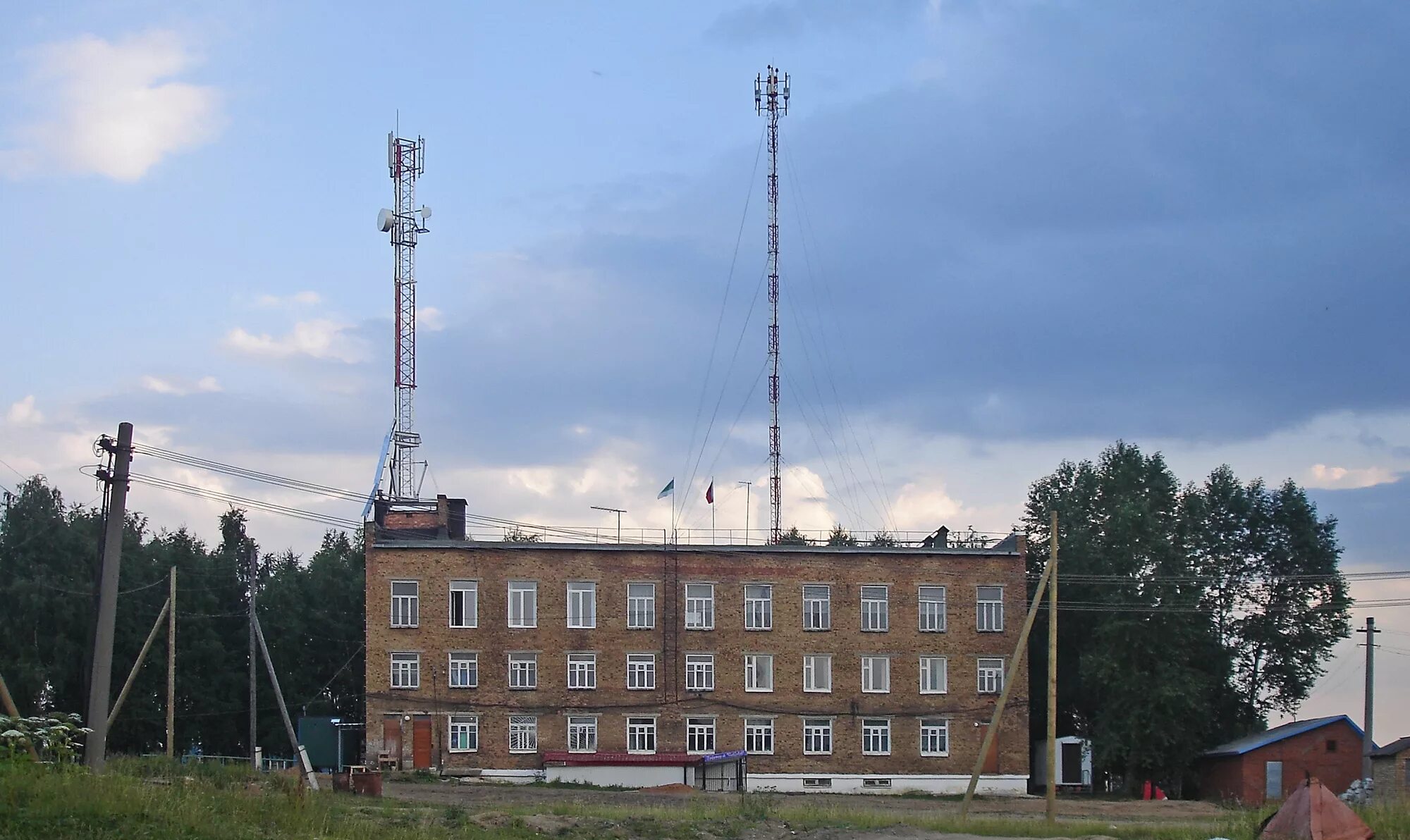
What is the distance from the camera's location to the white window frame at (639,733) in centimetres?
6312

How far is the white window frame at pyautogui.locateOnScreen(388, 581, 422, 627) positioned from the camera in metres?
62.6

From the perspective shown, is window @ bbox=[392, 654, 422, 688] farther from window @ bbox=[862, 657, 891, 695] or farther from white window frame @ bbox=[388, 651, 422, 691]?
window @ bbox=[862, 657, 891, 695]

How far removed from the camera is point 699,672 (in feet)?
210

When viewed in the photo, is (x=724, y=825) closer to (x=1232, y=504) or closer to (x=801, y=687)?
(x=801, y=687)

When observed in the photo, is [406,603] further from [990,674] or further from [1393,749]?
[1393,749]

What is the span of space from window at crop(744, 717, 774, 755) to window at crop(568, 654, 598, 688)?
→ 6822 millimetres

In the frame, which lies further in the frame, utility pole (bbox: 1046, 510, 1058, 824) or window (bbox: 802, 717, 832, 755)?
window (bbox: 802, 717, 832, 755)

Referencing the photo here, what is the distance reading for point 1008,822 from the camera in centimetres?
4125

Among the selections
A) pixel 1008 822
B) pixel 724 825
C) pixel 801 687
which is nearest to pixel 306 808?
pixel 724 825

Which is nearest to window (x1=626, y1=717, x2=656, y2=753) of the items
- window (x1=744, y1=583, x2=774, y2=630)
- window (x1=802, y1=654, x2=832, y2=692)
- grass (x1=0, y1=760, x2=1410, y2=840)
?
window (x1=744, y1=583, x2=774, y2=630)

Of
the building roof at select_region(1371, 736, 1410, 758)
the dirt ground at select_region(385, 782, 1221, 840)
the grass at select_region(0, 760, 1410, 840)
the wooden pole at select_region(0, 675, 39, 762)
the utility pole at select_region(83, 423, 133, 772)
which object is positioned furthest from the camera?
the building roof at select_region(1371, 736, 1410, 758)

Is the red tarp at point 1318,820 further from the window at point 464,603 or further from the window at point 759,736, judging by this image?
the window at point 464,603

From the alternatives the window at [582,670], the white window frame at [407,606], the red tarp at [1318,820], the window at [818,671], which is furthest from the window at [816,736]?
the red tarp at [1318,820]

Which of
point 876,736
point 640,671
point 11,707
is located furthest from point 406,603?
point 11,707
